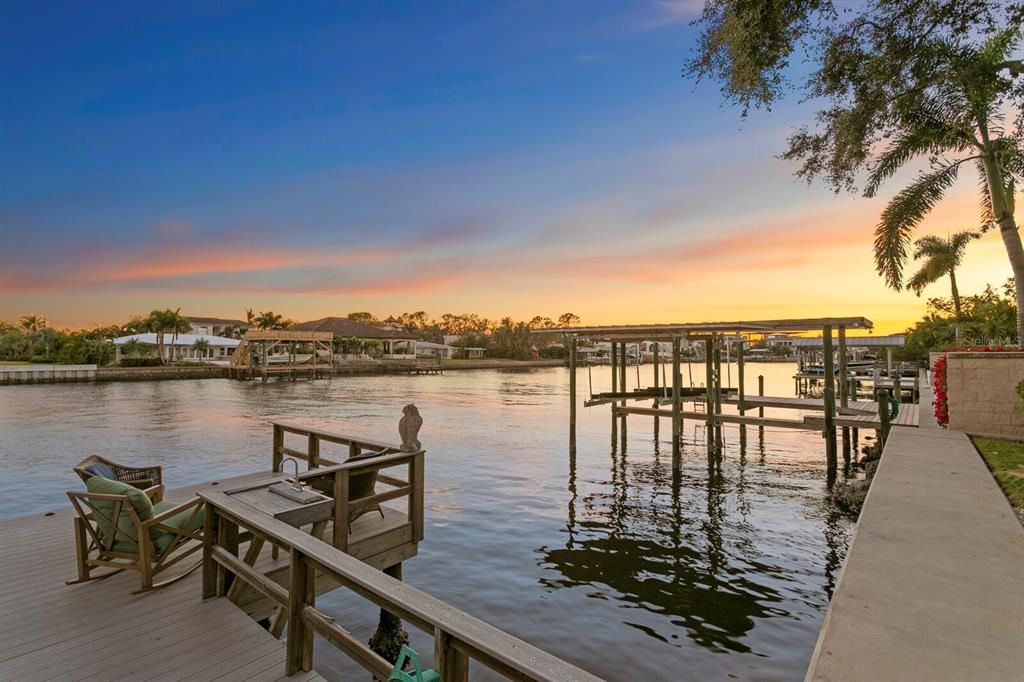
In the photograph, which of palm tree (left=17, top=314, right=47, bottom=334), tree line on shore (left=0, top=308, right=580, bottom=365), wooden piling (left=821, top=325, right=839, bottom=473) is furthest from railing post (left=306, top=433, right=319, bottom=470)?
palm tree (left=17, top=314, right=47, bottom=334)

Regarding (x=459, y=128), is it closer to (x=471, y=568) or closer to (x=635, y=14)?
(x=635, y=14)

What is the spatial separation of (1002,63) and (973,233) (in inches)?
1246

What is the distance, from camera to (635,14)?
1246 cm

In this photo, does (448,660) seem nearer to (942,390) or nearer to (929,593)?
(929,593)

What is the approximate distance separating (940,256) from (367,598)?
4344 centimetres

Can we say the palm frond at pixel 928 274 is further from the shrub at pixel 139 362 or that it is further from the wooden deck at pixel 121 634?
the shrub at pixel 139 362

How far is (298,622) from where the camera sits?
3.07 metres

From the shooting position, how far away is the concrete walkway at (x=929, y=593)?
2.78 meters

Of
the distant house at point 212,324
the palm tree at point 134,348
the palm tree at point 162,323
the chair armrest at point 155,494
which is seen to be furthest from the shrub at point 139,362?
the chair armrest at point 155,494

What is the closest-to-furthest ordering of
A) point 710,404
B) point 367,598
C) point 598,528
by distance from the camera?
point 367,598
point 598,528
point 710,404

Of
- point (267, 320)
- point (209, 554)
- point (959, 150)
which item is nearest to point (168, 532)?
point (209, 554)

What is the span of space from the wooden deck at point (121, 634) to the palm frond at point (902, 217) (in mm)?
16373

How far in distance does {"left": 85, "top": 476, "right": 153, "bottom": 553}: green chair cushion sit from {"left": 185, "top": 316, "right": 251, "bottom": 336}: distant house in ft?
352

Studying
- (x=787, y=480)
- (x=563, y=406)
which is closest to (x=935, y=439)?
(x=787, y=480)
